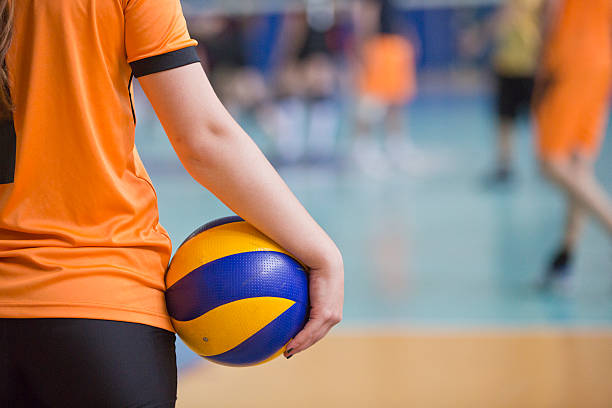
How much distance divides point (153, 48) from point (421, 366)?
2104 millimetres

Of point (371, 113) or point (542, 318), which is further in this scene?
point (371, 113)

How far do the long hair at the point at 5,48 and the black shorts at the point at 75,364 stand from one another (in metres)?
0.30

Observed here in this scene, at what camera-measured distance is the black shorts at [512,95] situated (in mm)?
6018

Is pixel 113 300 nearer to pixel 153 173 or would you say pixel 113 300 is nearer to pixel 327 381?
pixel 327 381

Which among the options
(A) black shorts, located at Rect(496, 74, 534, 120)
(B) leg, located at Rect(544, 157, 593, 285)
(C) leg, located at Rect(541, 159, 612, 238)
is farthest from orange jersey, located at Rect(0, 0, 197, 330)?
(A) black shorts, located at Rect(496, 74, 534, 120)

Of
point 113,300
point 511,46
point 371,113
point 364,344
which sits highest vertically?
point 113,300

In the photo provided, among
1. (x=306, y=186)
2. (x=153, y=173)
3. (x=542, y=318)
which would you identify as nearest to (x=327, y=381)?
(x=542, y=318)

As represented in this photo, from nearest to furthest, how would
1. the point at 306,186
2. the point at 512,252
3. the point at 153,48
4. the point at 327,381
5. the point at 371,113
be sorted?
the point at 153,48 → the point at 327,381 → the point at 512,252 → the point at 306,186 → the point at 371,113

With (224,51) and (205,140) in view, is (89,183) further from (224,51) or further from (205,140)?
(224,51)

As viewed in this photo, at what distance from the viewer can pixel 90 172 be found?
3.33 feet

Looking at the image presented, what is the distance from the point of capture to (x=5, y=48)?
949mm

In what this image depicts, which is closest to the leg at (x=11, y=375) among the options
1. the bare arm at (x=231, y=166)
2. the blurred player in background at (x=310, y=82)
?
the bare arm at (x=231, y=166)

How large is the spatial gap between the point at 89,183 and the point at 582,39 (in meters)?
3.10

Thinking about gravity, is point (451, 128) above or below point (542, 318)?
below
